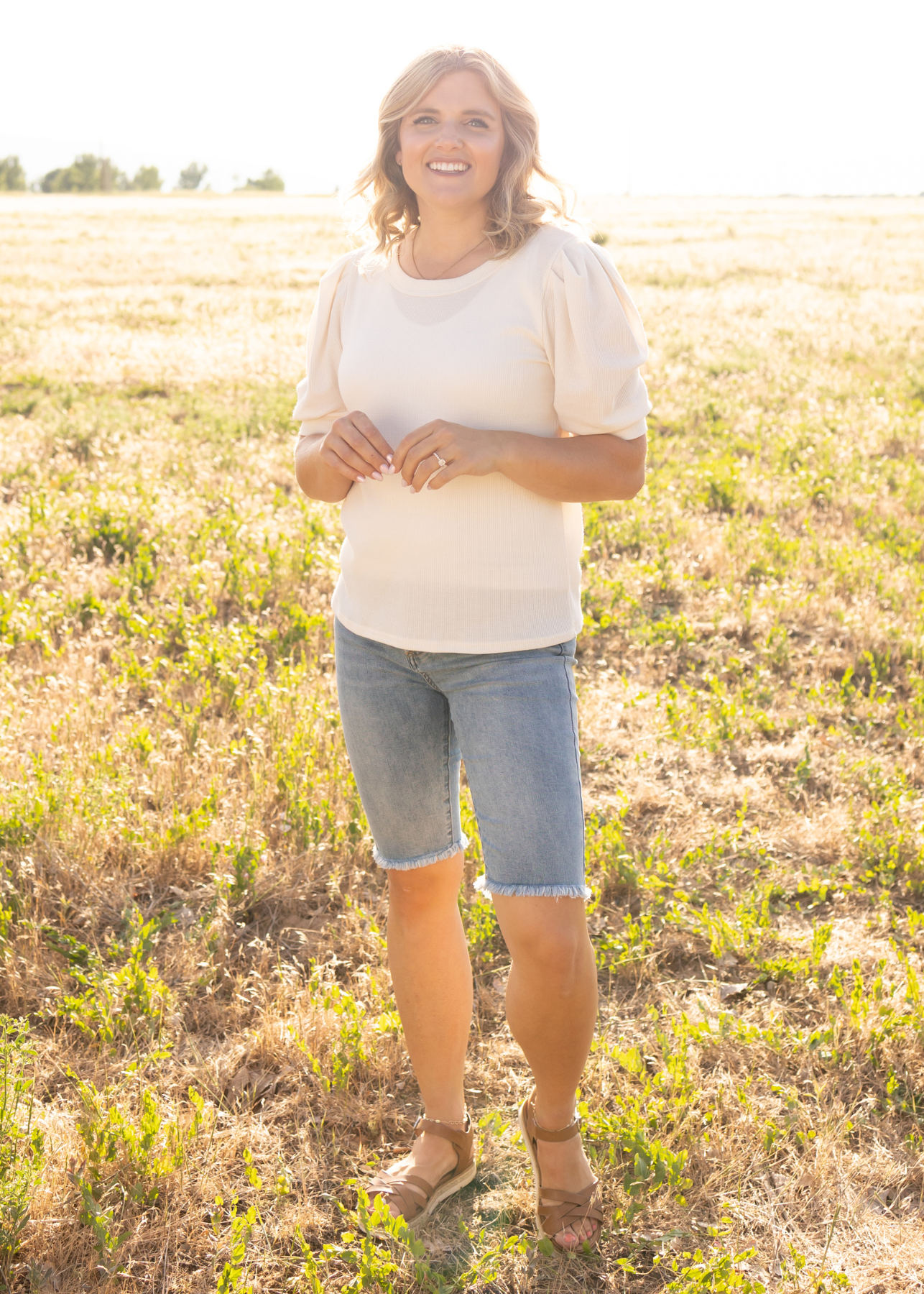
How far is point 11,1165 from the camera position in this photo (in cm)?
248

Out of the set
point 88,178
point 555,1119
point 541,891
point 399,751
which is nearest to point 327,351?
point 399,751

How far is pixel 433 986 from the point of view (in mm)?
2576

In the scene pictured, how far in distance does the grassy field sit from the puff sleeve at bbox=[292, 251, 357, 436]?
0.40 meters

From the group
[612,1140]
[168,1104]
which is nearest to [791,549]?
[612,1140]

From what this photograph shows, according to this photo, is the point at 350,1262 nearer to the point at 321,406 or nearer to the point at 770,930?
the point at 770,930

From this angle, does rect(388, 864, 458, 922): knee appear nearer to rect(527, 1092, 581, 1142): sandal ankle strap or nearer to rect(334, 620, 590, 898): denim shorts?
rect(334, 620, 590, 898): denim shorts

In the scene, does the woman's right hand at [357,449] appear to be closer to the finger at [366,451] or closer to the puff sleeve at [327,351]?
the finger at [366,451]

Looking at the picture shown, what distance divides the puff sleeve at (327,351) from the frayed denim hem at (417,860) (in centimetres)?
106

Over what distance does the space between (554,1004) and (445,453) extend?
121cm

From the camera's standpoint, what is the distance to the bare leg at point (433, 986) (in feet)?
8.30

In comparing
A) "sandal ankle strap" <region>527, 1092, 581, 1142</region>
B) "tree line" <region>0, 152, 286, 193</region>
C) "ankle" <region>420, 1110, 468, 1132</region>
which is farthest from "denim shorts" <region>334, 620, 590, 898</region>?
"tree line" <region>0, 152, 286, 193</region>

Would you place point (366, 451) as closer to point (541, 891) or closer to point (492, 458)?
point (492, 458)

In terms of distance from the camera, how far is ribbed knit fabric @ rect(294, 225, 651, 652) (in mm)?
2117

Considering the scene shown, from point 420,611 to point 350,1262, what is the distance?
1563 millimetres
